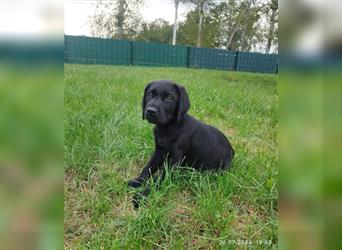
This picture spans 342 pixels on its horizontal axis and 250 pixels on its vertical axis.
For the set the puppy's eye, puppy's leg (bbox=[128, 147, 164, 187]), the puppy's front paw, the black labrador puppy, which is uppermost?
the puppy's eye

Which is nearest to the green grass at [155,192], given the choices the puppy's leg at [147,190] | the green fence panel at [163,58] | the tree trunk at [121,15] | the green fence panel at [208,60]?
the puppy's leg at [147,190]

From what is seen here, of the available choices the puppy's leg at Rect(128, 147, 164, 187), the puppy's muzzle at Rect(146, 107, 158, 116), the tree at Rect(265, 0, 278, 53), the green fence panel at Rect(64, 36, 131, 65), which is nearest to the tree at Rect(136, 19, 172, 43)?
the green fence panel at Rect(64, 36, 131, 65)

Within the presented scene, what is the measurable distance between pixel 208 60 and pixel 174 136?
6.31 metres

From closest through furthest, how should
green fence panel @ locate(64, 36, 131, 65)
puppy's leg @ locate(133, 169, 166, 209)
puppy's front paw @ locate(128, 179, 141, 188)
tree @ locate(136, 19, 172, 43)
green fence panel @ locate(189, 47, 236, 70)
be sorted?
green fence panel @ locate(64, 36, 131, 65) → tree @ locate(136, 19, 172, 43) → puppy's leg @ locate(133, 169, 166, 209) → puppy's front paw @ locate(128, 179, 141, 188) → green fence panel @ locate(189, 47, 236, 70)

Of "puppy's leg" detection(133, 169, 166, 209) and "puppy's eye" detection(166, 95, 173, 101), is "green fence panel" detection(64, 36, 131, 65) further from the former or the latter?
"puppy's leg" detection(133, 169, 166, 209)

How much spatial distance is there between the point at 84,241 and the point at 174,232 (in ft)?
1.60

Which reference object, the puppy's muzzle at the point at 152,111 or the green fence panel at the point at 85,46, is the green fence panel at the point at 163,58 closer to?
the green fence panel at the point at 85,46

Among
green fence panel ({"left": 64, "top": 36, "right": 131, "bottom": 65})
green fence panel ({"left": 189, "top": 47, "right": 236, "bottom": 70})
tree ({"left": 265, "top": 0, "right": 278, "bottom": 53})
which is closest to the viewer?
tree ({"left": 265, "top": 0, "right": 278, "bottom": 53})

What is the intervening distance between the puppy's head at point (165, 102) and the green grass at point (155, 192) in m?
0.44

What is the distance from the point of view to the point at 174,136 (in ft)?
8.08

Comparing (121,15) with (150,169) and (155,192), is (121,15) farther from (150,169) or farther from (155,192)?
(150,169)

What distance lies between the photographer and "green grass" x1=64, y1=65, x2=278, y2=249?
1.62 meters

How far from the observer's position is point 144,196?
6.84ft

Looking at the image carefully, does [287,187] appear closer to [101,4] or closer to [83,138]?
[101,4]
